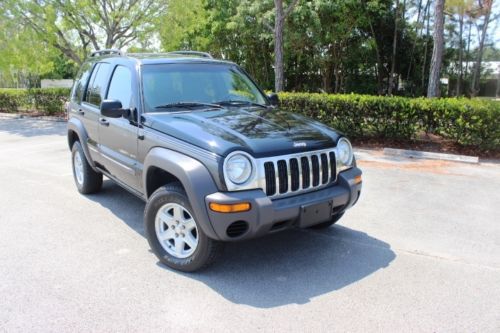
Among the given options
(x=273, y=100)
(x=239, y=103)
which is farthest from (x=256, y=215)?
(x=273, y=100)

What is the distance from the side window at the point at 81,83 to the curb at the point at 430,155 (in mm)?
6181

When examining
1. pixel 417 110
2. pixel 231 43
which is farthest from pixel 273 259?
pixel 231 43

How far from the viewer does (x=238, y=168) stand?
344cm

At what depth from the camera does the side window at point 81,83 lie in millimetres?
5969

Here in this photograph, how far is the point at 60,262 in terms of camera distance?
4.07 metres

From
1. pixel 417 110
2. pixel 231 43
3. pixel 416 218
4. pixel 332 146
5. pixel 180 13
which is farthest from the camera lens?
pixel 231 43

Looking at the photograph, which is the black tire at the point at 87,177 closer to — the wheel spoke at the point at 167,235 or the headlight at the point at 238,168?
the wheel spoke at the point at 167,235

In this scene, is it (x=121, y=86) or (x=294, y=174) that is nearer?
(x=294, y=174)

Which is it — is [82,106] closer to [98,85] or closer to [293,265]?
[98,85]

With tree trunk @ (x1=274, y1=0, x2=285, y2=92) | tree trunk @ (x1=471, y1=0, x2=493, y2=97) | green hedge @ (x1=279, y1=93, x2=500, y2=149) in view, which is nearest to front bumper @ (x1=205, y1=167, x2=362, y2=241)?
green hedge @ (x1=279, y1=93, x2=500, y2=149)

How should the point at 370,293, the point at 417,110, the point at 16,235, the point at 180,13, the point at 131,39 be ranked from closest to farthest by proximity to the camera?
1. the point at 370,293
2. the point at 16,235
3. the point at 417,110
4. the point at 180,13
5. the point at 131,39

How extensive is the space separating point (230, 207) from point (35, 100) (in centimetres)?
1828

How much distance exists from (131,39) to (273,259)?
50.1ft

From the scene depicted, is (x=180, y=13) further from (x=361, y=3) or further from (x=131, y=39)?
(x=361, y=3)
